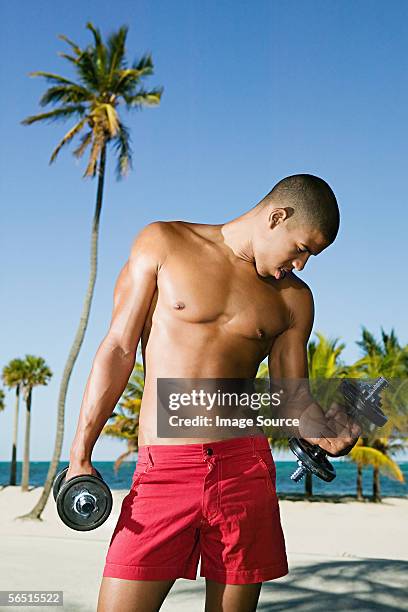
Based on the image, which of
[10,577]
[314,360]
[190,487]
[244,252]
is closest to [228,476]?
[190,487]

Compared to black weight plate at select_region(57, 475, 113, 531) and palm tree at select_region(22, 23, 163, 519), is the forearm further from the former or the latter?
palm tree at select_region(22, 23, 163, 519)

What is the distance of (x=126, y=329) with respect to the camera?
1.79 metres

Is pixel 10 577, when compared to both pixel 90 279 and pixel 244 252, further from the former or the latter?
pixel 90 279

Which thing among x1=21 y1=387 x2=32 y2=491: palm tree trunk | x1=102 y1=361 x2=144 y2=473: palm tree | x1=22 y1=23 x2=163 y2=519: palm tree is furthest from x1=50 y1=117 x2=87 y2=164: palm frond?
x1=21 y1=387 x2=32 y2=491: palm tree trunk

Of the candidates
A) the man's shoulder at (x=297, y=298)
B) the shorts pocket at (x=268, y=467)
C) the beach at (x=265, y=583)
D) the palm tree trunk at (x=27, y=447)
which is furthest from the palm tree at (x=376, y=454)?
the shorts pocket at (x=268, y=467)

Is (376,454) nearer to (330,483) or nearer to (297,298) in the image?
(330,483)

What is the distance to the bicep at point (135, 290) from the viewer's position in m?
1.79

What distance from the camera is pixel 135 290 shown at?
184 centimetres

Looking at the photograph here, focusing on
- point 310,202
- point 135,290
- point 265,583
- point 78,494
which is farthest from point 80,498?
point 265,583

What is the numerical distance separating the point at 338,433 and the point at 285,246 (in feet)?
1.54

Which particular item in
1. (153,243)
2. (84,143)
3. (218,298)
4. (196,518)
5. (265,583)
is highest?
(84,143)

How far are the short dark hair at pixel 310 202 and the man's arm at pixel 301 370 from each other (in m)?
0.26

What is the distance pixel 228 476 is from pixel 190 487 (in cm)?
9

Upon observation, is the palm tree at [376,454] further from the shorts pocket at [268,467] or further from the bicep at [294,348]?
the shorts pocket at [268,467]
